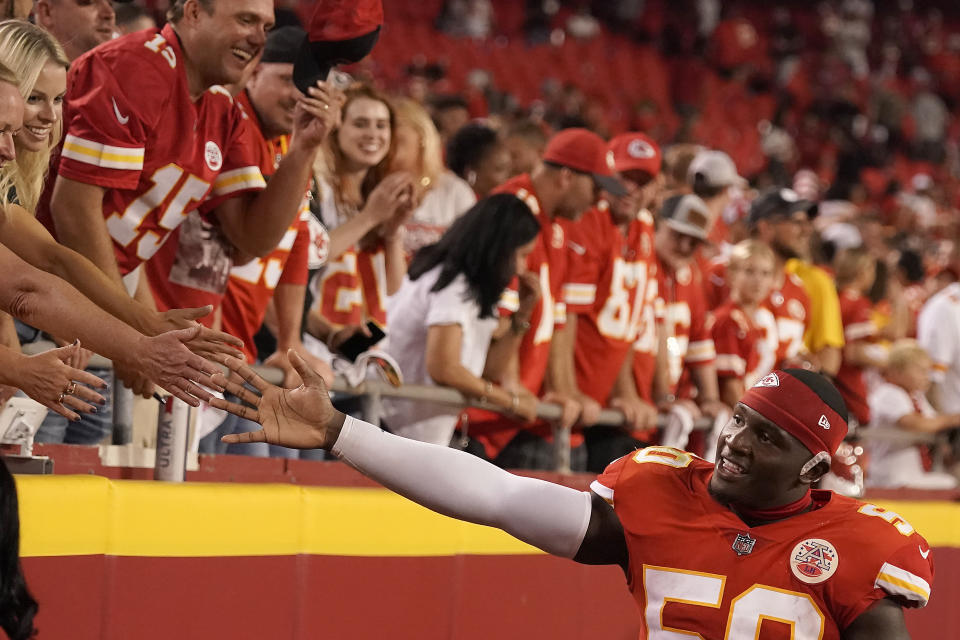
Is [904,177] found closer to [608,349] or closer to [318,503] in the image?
[608,349]

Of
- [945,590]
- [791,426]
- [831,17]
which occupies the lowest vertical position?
[945,590]

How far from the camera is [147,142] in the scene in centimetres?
391

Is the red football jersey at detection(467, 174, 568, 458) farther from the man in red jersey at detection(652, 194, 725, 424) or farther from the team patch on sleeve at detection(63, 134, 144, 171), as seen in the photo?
the team patch on sleeve at detection(63, 134, 144, 171)

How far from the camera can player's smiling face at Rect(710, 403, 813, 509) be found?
3219 mm

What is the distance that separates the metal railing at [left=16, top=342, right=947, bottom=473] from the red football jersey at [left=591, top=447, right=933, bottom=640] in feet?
4.25

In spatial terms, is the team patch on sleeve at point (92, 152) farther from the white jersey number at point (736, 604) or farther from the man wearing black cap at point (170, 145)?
the white jersey number at point (736, 604)

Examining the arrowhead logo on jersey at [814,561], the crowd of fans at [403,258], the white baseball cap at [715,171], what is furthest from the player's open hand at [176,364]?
the white baseball cap at [715,171]

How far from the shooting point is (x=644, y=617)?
10.7 feet

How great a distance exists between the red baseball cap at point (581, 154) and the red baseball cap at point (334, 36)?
1.60 metres

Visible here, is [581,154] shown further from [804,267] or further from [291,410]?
[291,410]

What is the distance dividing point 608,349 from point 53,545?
3.31 metres

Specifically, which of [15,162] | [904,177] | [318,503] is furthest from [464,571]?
[904,177]

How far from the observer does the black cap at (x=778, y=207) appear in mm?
7711

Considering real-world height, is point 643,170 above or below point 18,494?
above
